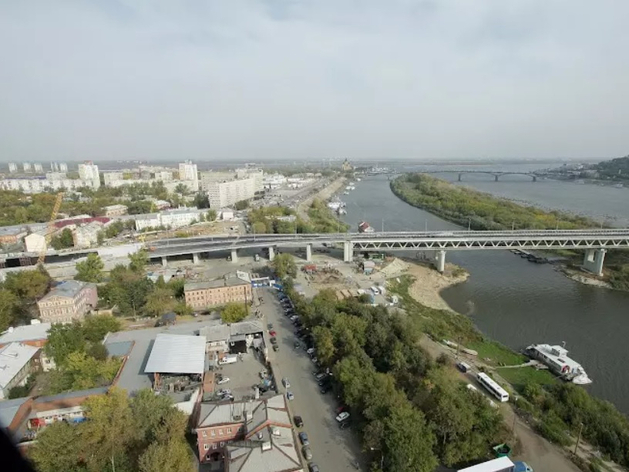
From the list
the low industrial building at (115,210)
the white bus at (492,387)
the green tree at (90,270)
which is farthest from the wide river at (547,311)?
the low industrial building at (115,210)

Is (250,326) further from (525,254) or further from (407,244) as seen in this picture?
(525,254)

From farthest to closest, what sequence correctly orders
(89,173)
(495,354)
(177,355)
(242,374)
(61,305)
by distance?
(89,173) < (61,305) < (495,354) < (242,374) < (177,355)

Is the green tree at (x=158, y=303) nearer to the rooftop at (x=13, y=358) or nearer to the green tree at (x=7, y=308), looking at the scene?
the rooftop at (x=13, y=358)

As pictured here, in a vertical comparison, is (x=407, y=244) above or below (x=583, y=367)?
above

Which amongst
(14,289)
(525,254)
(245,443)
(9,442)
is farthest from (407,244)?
(9,442)

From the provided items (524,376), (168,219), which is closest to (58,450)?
(524,376)

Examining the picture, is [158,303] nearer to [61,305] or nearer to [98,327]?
[98,327]
